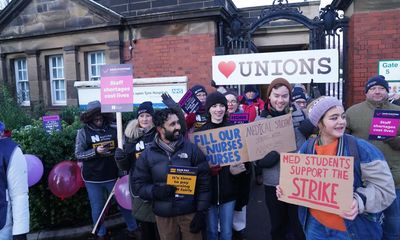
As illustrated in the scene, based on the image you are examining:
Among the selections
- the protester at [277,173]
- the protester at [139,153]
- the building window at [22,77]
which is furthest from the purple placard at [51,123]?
the building window at [22,77]

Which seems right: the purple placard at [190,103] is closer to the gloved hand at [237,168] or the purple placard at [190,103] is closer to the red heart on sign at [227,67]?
the gloved hand at [237,168]

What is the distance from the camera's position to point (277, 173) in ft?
10.2

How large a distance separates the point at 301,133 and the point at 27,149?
349 cm

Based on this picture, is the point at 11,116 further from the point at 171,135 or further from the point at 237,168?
the point at 237,168

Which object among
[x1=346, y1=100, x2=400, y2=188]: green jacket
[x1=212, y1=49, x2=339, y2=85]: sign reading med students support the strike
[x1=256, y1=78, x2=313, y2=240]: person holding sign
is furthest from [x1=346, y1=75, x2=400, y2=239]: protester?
[x1=212, y1=49, x2=339, y2=85]: sign reading med students support the strike

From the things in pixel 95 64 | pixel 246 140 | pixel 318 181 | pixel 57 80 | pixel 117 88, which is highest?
pixel 95 64

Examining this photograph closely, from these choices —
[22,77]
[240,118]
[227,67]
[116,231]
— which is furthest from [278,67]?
[22,77]

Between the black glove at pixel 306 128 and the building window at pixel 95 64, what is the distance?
9123 mm

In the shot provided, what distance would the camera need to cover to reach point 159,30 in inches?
384

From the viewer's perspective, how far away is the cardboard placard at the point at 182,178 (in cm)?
280

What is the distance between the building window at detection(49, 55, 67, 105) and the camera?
1190 cm

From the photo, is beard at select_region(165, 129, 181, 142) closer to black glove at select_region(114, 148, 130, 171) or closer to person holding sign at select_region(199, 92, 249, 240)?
person holding sign at select_region(199, 92, 249, 240)

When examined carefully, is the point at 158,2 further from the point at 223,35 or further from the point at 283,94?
the point at 283,94

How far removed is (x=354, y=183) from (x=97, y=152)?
288 centimetres
